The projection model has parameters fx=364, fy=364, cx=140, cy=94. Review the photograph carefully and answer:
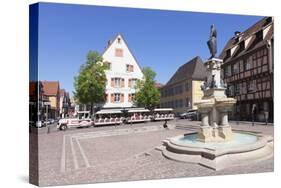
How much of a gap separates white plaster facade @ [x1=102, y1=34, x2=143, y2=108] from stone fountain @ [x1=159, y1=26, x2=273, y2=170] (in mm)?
1483

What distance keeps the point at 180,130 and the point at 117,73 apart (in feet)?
7.13

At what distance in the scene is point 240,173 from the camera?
27.3ft

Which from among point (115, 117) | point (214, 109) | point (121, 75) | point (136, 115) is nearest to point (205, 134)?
point (214, 109)

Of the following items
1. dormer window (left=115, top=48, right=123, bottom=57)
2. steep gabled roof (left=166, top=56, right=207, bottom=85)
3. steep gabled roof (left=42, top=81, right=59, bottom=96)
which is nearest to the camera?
steep gabled roof (left=42, top=81, right=59, bottom=96)

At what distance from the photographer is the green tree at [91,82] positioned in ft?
26.6

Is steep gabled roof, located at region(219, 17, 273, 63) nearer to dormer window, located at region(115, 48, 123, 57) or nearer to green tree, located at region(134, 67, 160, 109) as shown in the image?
green tree, located at region(134, 67, 160, 109)

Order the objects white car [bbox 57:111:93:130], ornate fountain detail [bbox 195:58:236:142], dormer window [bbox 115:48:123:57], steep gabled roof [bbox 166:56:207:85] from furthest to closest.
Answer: ornate fountain detail [bbox 195:58:236:142]
steep gabled roof [bbox 166:56:207:85]
white car [bbox 57:111:93:130]
dormer window [bbox 115:48:123:57]

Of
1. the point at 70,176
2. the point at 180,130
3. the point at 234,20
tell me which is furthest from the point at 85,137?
the point at 234,20

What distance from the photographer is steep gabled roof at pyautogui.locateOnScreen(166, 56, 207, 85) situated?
881 cm

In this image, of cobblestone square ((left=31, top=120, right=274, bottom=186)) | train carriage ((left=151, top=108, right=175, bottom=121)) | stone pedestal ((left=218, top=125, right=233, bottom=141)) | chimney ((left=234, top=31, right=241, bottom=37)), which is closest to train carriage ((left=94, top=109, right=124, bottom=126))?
Result: cobblestone square ((left=31, top=120, right=274, bottom=186))

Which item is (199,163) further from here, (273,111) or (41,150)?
(41,150)

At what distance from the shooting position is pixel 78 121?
8.45 meters

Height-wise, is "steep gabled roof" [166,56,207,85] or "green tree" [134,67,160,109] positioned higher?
"steep gabled roof" [166,56,207,85]

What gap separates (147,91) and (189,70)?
1.19m
